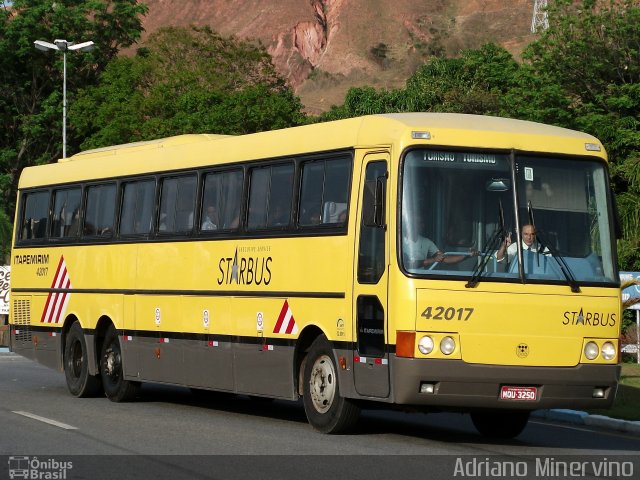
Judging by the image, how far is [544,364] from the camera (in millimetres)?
14477

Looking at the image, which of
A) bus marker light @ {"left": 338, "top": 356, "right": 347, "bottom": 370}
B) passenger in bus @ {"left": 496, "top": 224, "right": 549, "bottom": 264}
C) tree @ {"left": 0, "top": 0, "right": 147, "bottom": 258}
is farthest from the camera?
tree @ {"left": 0, "top": 0, "right": 147, "bottom": 258}

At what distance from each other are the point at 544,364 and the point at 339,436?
2.34 metres

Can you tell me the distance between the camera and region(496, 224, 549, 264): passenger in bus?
14570mm

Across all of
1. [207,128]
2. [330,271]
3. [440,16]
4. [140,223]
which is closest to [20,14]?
[207,128]

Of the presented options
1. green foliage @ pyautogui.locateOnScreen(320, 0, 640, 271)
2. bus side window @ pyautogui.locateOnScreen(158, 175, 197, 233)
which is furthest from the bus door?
green foliage @ pyautogui.locateOnScreen(320, 0, 640, 271)

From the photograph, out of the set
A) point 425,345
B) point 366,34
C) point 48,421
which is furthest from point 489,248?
point 366,34

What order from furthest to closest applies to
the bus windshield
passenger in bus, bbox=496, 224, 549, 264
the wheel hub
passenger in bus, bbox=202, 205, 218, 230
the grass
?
1. the grass
2. passenger in bus, bbox=202, 205, 218, 230
3. the wheel hub
4. passenger in bus, bbox=496, 224, 549, 264
5. the bus windshield

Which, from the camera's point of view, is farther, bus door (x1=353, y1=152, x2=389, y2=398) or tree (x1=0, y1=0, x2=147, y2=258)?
tree (x1=0, y1=0, x2=147, y2=258)

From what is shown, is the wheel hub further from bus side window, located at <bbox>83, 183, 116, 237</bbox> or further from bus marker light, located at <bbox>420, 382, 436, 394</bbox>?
bus side window, located at <bbox>83, 183, 116, 237</bbox>

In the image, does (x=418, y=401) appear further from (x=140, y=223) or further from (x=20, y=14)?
(x=20, y=14)

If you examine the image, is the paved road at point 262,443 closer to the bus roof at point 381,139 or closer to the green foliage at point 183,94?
the bus roof at point 381,139

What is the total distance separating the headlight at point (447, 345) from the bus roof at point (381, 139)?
1.94 m

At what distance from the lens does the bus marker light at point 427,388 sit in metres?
14.2

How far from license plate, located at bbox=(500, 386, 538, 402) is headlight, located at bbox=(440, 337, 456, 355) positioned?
641 millimetres
